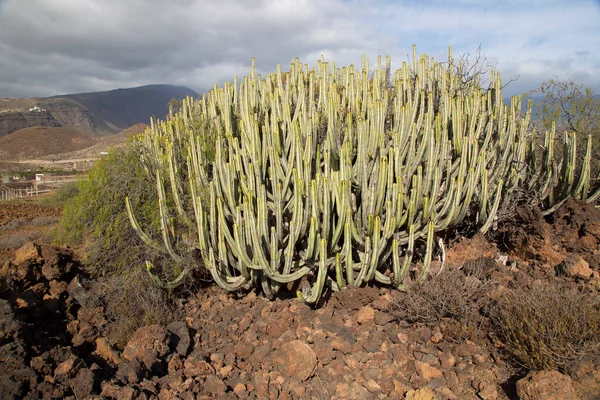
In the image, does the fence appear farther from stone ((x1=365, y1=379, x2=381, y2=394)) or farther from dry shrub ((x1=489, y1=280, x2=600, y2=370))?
dry shrub ((x1=489, y1=280, x2=600, y2=370))

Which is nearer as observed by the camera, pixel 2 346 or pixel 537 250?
pixel 2 346

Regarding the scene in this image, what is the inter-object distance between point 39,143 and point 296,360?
85.1m

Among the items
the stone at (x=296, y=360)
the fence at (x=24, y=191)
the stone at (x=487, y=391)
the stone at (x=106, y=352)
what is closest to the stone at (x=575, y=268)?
the stone at (x=487, y=391)

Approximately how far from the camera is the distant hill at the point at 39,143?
73062 mm

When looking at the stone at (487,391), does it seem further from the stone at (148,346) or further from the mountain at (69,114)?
the mountain at (69,114)

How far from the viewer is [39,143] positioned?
249ft

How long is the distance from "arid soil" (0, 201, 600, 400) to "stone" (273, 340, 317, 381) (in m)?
0.01

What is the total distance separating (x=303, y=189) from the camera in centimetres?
515

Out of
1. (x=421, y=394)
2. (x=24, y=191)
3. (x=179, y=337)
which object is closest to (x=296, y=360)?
(x=421, y=394)

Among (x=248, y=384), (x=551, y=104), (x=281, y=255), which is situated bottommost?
(x=248, y=384)

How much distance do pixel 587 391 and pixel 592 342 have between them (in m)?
0.42

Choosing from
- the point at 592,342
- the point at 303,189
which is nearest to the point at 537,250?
the point at 592,342

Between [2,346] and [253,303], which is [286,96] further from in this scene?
[2,346]

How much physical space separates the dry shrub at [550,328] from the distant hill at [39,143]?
262ft
